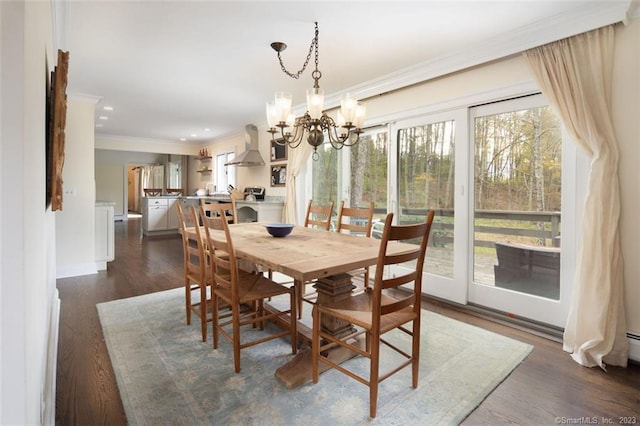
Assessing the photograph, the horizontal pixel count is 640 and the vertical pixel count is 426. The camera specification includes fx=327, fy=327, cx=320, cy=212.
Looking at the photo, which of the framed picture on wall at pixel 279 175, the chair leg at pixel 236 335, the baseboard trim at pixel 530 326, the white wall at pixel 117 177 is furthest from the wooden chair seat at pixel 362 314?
the white wall at pixel 117 177

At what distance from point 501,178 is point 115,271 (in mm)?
4639

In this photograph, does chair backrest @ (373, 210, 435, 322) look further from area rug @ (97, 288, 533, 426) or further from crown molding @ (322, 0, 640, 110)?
crown molding @ (322, 0, 640, 110)

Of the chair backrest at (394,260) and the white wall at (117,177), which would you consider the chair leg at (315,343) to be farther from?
the white wall at (117,177)

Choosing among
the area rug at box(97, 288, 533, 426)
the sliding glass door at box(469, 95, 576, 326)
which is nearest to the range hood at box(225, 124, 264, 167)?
the area rug at box(97, 288, 533, 426)

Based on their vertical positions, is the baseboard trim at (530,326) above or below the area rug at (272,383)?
above

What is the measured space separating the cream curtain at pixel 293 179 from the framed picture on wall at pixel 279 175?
35 centimetres

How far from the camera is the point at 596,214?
2203 mm

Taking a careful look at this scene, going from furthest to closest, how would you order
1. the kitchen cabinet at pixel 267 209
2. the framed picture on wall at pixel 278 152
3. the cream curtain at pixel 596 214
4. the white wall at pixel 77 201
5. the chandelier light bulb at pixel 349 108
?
the framed picture on wall at pixel 278 152, the kitchen cabinet at pixel 267 209, the white wall at pixel 77 201, the chandelier light bulb at pixel 349 108, the cream curtain at pixel 596 214

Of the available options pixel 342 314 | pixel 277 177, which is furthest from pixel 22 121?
pixel 277 177

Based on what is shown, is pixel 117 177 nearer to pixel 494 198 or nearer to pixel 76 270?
pixel 76 270

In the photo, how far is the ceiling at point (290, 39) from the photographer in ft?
7.31

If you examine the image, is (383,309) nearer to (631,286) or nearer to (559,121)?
(631,286)

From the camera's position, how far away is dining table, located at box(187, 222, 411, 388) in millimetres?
1660

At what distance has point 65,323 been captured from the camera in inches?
104
